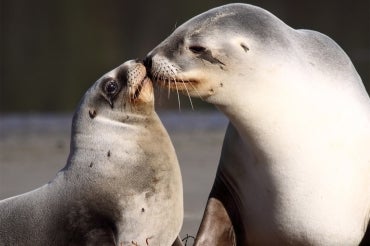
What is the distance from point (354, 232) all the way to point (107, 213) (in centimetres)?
146

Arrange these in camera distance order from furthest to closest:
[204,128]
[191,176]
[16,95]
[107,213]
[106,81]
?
→ [16,95] → [204,128] → [191,176] → [106,81] → [107,213]

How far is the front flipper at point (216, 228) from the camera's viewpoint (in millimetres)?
7508

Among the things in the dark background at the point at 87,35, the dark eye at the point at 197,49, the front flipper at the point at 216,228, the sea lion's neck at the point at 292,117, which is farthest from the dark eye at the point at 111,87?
the dark background at the point at 87,35

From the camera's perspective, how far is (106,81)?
7.72 m

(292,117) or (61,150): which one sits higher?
(292,117)

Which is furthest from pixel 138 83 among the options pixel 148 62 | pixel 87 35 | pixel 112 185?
pixel 87 35

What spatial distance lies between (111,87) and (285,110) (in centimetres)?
120

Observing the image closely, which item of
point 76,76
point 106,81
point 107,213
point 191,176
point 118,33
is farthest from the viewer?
point 118,33

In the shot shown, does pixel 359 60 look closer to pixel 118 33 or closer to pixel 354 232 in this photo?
pixel 118 33

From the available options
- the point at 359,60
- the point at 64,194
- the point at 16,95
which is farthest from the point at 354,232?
the point at 359,60

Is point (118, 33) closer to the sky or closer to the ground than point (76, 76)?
closer to the ground

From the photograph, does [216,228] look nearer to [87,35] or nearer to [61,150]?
[61,150]

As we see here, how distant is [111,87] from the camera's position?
303 inches

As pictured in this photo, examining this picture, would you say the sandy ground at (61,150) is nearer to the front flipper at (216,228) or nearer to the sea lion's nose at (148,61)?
the front flipper at (216,228)
